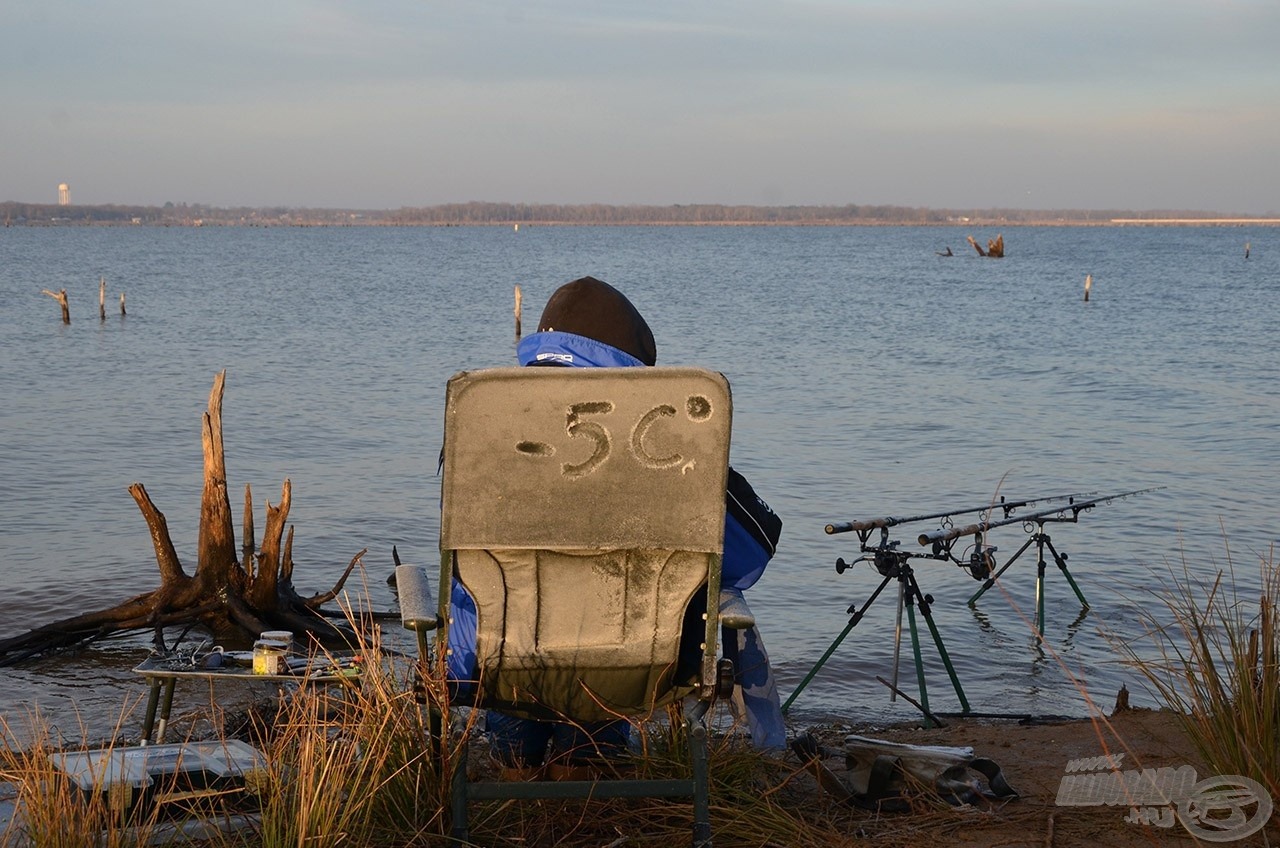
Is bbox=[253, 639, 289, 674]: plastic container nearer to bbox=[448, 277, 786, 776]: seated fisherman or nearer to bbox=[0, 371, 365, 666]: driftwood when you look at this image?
bbox=[448, 277, 786, 776]: seated fisherman

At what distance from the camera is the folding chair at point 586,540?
10.2 feet


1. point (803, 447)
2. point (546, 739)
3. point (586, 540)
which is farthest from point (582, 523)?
point (803, 447)

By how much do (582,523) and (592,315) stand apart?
28.8 inches

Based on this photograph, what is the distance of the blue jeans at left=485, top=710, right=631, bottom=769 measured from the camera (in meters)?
3.65

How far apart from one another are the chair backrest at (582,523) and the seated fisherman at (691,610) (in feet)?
0.52

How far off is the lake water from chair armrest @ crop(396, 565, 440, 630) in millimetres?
1395

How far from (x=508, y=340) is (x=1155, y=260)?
68790 mm

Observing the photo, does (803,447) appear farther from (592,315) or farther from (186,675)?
(592,315)

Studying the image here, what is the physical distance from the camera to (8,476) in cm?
1319

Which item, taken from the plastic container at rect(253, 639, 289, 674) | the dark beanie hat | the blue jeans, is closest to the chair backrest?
the blue jeans

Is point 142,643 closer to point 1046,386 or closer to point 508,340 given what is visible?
point 1046,386

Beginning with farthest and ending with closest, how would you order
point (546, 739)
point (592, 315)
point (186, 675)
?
point (186, 675) → point (546, 739) → point (592, 315)

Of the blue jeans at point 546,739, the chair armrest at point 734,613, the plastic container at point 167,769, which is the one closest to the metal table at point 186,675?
the plastic container at point 167,769

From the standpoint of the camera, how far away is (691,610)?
3.42 meters
